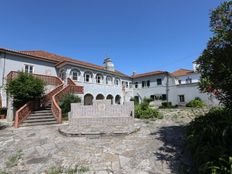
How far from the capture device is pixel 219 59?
491 centimetres

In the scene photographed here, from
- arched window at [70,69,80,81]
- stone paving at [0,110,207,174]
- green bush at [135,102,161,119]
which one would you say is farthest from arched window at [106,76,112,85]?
stone paving at [0,110,207,174]

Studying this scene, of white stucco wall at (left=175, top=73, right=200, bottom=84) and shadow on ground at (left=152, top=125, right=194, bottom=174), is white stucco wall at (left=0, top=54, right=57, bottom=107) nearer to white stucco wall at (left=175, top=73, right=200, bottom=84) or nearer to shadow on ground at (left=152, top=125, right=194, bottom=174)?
shadow on ground at (left=152, top=125, right=194, bottom=174)

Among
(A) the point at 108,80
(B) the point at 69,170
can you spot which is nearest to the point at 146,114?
(B) the point at 69,170

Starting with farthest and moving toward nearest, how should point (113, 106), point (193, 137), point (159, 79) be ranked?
1. point (159, 79)
2. point (113, 106)
3. point (193, 137)

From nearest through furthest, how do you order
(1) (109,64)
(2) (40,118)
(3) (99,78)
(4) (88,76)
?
(2) (40,118)
(4) (88,76)
(3) (99,78)
(1) (109,64)

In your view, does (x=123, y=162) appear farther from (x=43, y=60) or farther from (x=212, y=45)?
(x=43, y=60)

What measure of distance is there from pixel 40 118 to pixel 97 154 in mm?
7792

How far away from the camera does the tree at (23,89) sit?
11555 millimetres

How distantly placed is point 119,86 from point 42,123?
1788 cm

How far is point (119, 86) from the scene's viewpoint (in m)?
27.3

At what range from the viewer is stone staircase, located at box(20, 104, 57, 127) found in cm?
1048

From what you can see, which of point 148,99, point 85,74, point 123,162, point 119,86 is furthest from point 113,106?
point 148,99

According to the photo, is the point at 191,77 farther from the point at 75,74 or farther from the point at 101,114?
the point at 101,114

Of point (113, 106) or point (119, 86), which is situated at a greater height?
point (119, 86)
